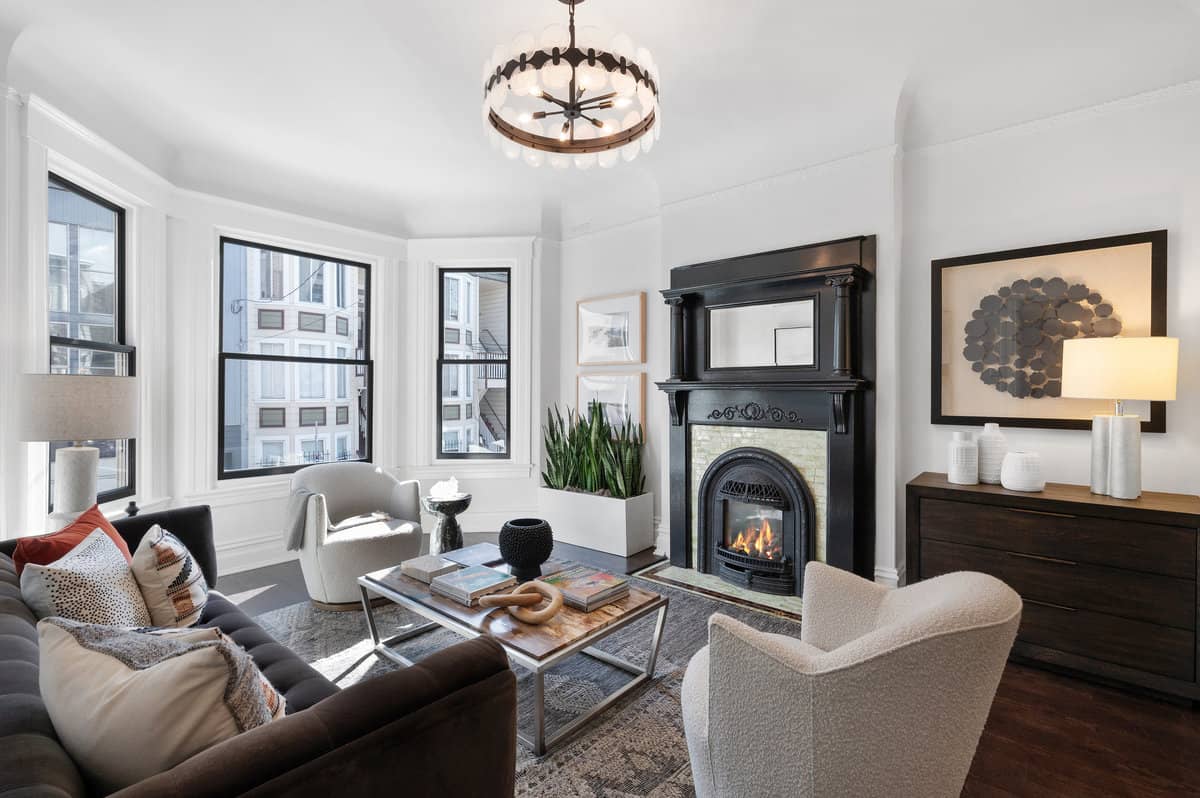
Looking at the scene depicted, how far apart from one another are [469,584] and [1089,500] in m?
2.61

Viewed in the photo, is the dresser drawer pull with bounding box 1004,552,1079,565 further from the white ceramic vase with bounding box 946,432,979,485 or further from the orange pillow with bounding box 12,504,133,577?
the orange pillow with bounding box 12,504,133,577

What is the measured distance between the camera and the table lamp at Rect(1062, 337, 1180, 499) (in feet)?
7.48

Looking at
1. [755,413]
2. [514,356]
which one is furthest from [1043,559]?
[514,356]

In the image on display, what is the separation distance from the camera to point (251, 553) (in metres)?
3.99

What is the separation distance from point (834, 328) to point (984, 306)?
0.73m

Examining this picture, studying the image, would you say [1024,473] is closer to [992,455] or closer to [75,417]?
[992,455]

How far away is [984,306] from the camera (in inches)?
117

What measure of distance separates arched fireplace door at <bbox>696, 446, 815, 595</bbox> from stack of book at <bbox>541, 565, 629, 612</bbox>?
1.45 m

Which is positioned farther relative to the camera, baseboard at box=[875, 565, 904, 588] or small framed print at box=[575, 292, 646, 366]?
small framed print at box=[575, 292, 646, 366]

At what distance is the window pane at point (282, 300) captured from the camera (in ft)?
13.4

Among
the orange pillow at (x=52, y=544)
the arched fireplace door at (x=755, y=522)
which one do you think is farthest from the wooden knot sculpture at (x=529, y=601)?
the arched fireplace door at (x=755, y=522)

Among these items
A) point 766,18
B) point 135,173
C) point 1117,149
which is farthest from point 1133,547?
point 135,173

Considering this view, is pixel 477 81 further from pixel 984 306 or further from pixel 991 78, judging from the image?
pixel 984 306

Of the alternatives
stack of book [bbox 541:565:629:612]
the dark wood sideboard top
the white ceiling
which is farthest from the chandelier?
the dark wood sideboard top
